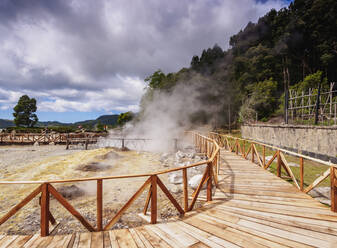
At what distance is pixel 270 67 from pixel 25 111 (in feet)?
171

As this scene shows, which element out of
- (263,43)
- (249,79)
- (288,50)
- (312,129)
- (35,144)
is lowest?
(35,144)

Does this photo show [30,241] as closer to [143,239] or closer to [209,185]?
[143,239]

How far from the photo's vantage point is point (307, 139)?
27.0 ft

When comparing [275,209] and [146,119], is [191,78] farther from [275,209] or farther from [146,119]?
[275,209]

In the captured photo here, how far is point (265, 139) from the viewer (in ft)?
40.6

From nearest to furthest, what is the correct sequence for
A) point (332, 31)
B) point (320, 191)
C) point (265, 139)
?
1. point (320, 191)
2. point (265, 139)
3. point (332, 31)

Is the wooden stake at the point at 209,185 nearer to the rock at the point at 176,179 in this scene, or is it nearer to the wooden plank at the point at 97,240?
the wooden plank at the point at 97,240

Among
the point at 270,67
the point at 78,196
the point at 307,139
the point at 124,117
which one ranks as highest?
the point at 270,67

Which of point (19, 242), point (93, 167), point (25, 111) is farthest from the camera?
point (25, 111)

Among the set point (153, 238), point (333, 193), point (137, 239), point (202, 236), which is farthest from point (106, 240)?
point (333, 193)

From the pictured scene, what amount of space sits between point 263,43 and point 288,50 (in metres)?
5.03

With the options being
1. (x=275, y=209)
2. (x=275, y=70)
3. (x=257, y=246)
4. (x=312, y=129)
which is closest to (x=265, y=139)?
(x=312, y=129)

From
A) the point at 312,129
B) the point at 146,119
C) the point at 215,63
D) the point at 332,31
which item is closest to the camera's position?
the point at 312,129

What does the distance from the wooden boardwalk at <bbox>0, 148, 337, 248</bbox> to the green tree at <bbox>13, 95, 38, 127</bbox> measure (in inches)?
1755
